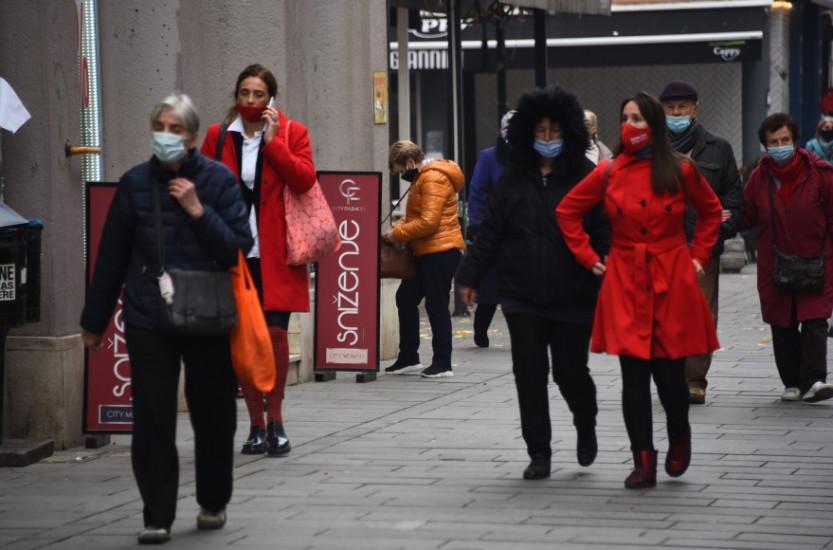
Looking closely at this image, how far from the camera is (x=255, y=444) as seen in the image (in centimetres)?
927

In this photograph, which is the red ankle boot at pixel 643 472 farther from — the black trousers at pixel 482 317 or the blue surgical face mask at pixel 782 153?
the black trousers at pixel 482 317

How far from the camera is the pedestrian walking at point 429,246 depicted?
41.7 feet

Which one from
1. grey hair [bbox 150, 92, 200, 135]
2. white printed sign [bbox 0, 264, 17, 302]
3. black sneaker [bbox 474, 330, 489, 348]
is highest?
grey hair [bbox 150, 92, 200, 135]

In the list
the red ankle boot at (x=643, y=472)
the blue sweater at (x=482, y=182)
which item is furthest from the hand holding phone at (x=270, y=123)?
the blue sweater at (x=482, y=182)

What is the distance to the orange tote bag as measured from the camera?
280 inches

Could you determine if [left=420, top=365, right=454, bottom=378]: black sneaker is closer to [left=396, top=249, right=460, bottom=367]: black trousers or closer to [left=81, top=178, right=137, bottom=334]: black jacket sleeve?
[left=396, top=249, right=460, bottom=367]: black trousers

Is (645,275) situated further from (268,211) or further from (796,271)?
(796,271)

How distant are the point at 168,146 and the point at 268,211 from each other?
229 centimetres

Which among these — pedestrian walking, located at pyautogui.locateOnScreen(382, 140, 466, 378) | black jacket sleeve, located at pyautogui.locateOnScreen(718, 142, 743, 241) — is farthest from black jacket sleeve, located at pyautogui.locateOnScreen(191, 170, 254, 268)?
pedestrian walking, located at pyautogui.locateOnScreen(382, 140, 466, 378)

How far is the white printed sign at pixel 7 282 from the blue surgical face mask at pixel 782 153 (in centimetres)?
454

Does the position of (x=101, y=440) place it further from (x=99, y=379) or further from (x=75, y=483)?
(x=75, y=483)

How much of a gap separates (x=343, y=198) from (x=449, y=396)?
60.3 inches

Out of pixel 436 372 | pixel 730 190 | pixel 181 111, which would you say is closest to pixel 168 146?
pixel 181 111

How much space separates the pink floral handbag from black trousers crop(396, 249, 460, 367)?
3.41m
